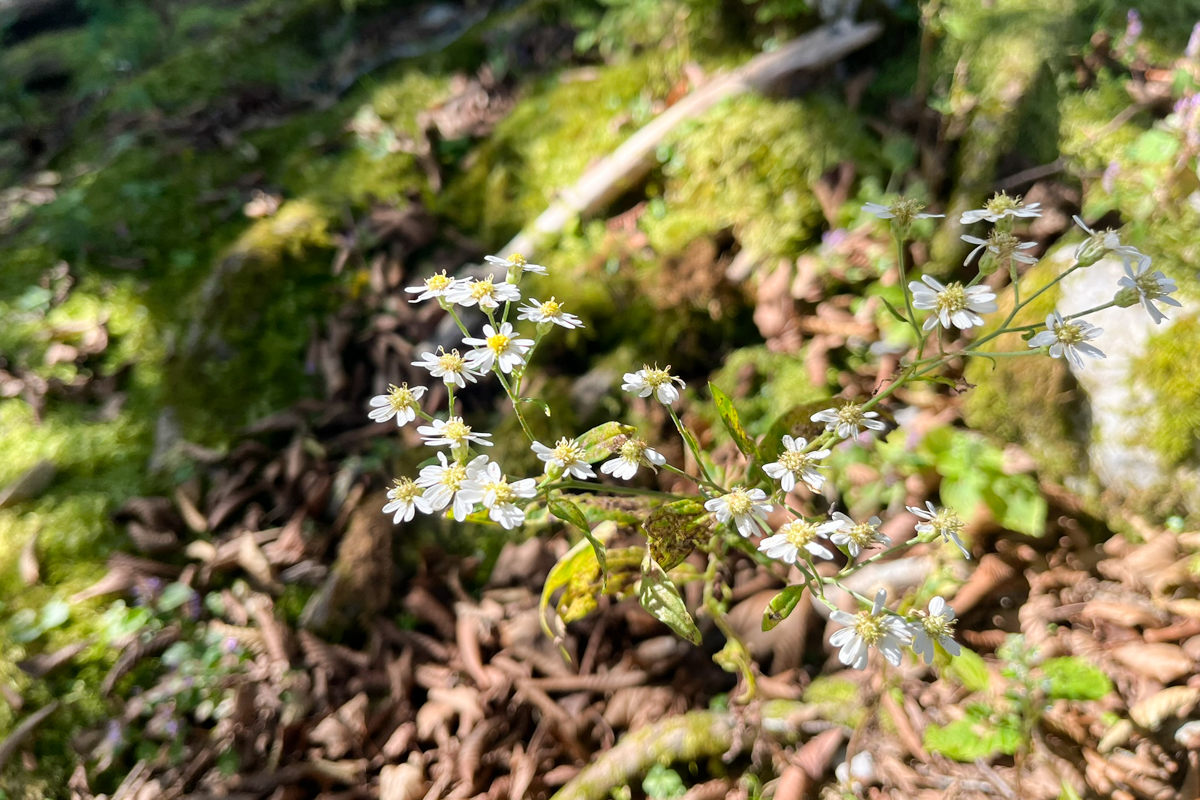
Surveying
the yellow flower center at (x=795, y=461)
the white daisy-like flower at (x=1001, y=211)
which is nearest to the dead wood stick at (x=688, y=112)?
the white daisy-like flower at (x=1001, y=211)

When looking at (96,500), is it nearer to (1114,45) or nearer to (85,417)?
(85,417)

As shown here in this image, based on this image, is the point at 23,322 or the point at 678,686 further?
the point at 23,322

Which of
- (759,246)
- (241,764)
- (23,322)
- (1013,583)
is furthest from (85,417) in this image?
(1013,583)

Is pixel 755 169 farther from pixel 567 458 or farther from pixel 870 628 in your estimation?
pixel 870 628

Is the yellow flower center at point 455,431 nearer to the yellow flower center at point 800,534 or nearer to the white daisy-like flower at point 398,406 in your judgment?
the white daisy-like flower at point 398,406

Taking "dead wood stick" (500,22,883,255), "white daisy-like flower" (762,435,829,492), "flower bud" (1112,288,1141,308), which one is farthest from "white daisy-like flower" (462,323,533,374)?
"dead wood stick" (500,22,883,255)

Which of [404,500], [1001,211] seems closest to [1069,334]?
[1001,211]
